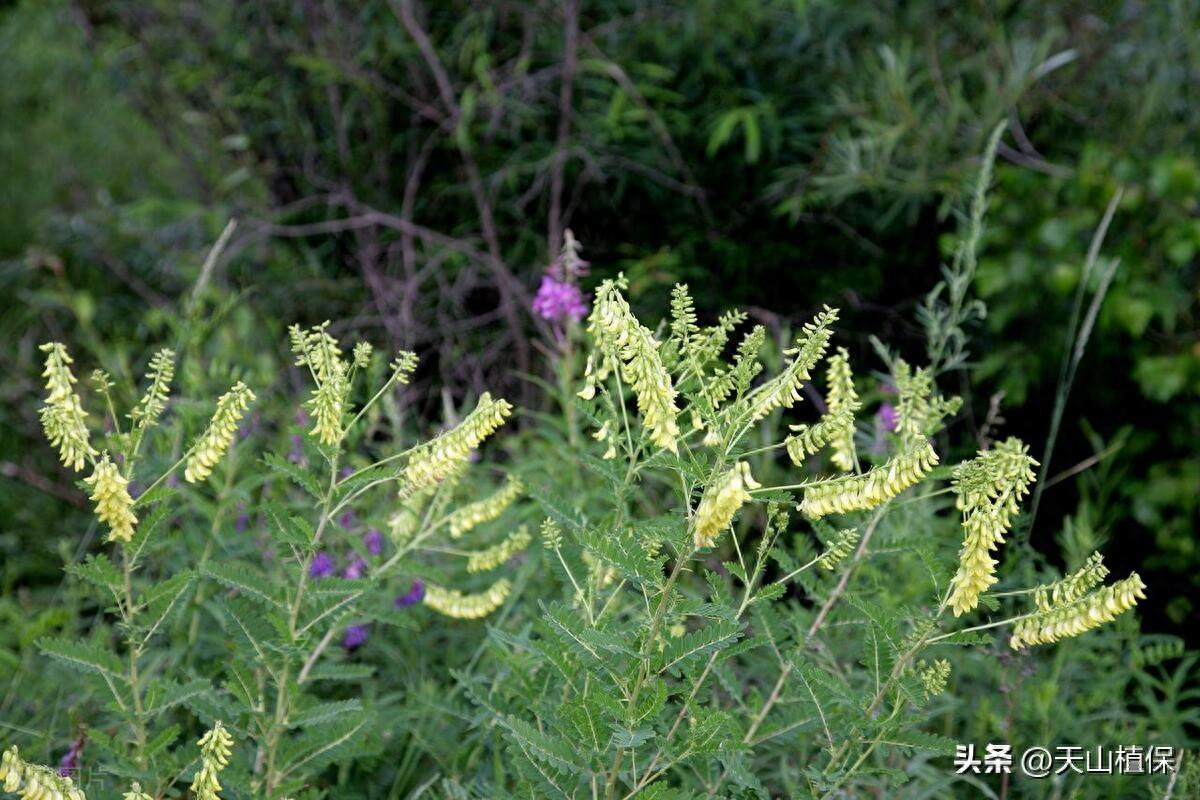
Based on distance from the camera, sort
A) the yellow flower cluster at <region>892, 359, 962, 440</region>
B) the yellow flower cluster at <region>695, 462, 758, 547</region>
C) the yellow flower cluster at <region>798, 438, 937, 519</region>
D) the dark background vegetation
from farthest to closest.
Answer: the dark background vegetation
the yellow flower cluster at <region>892, 359, 962, 440</region>
the yellow flower cluster at <region>798, 438, 937, 519</region>
the yellow flower cluster at <region>695, 462, 758, 547</region>

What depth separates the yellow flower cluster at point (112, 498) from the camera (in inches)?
61.9

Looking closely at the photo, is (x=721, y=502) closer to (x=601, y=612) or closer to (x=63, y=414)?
(x=601, y=612)

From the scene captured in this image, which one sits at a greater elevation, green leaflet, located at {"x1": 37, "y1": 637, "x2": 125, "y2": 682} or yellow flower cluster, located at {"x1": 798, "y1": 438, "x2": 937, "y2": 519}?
yellow flower cluster, located at {"x1": 798, "y1": 438, "x2": 937, "y2": 519}

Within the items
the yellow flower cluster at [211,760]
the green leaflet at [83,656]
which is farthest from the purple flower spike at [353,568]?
the yellow flower cluster at [211,760]

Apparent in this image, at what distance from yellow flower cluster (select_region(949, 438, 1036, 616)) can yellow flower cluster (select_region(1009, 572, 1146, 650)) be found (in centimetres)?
11

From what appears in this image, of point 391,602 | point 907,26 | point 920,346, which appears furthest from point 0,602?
point 907,26

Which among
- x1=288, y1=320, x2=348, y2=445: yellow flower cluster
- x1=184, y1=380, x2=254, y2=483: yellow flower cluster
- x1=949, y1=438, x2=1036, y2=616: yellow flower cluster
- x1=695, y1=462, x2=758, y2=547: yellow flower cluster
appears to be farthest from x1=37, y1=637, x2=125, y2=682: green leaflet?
x1=949, y1=438, x2=1036, y2=616: yellow flower cluster

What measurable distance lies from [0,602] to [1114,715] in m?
2.58

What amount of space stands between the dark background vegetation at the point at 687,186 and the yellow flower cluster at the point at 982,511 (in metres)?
2.13

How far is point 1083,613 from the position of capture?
1.59m

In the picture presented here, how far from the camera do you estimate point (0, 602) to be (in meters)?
3.20

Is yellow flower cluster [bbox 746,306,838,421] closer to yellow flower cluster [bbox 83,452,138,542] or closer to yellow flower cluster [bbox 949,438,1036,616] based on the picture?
yellow flower cluster [bbox 949,438,1036,616]

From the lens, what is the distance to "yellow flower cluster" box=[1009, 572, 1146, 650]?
155 cm

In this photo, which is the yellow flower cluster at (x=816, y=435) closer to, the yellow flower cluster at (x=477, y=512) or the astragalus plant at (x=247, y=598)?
the astragalus plant at (x=247, y=598)
